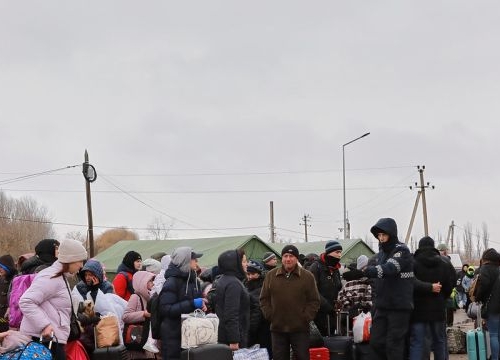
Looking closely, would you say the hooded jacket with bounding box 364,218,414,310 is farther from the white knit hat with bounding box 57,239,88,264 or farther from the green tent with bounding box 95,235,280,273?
the green tent with bounding box 95,235,280,273

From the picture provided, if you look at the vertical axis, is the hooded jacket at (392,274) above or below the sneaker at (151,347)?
A: above

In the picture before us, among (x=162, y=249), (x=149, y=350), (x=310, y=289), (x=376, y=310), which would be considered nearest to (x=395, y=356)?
(x=376, y=310)

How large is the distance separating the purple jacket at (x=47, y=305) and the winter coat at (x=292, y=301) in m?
2.90

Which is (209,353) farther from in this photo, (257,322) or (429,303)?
(429,303)

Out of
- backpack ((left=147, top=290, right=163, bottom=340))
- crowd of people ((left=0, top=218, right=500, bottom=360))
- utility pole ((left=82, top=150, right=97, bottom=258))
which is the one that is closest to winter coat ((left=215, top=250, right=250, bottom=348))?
crowd of people ((left=0, top=218, right=500, bottom=360))

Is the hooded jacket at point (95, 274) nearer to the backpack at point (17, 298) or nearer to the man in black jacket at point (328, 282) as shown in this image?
the backpack at point (17, 298)

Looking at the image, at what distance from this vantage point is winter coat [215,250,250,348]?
7.73m

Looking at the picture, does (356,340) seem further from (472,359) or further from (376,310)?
(472,359)

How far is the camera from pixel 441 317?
29.2 ft

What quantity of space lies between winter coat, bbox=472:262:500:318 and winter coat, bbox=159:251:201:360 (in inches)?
188

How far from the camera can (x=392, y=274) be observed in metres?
8.27

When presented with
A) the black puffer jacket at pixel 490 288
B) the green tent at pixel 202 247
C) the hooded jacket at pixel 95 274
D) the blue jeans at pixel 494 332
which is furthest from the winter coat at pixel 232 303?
the green tent at pixel 202 247

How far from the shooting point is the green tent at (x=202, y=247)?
23.7m

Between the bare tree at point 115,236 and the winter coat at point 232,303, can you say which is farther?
the bare tree at point 115,236
